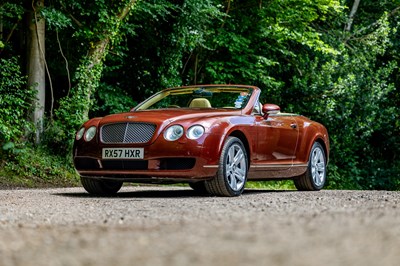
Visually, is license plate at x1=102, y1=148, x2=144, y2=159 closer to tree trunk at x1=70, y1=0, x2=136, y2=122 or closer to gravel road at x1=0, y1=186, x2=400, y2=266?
gravel road at x1=0, y1=186, x2=400, y2=266

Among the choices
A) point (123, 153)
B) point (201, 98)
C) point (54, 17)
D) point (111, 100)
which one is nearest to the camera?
point (123, 153)

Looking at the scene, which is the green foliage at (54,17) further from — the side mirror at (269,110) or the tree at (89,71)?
the side mirror at (269,110)

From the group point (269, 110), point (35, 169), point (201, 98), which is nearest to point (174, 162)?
point (201, 98)

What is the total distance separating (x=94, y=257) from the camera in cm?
393

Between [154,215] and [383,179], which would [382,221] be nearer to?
[154,215]

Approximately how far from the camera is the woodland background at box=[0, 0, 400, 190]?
15.7m

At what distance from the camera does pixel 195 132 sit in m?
9.09

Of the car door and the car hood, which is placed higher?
the car hood

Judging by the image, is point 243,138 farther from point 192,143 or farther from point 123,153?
point 123,153

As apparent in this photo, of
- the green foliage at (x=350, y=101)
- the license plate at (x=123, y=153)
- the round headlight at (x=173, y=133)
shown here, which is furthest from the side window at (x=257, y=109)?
the green foliage at (x=350, y=101)

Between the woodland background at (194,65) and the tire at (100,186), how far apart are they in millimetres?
4248

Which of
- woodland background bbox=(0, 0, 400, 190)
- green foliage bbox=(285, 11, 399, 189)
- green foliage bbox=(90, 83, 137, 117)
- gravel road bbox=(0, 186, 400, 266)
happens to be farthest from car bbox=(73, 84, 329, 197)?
green foliage bbox=(285, 11, 399, 189)

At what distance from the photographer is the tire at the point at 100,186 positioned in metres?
10.1

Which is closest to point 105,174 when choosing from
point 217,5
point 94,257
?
point 94,257
